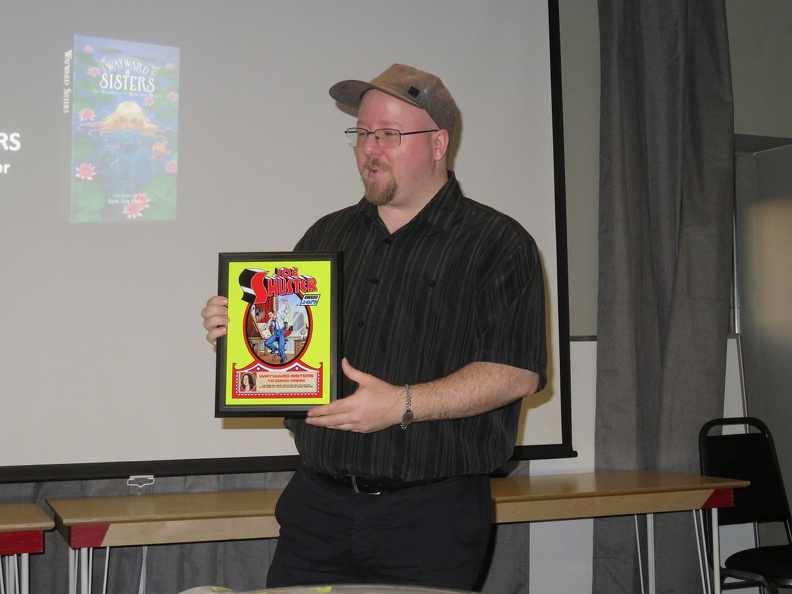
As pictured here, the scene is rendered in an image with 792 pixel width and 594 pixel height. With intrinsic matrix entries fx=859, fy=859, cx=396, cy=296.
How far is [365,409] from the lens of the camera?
168 cm

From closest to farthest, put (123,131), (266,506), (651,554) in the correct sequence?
(266,506) → (123,131) → (651,554)

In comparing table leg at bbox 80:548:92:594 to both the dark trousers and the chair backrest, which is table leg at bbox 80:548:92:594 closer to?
the dark trousers

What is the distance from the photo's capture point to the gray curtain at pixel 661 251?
360cm

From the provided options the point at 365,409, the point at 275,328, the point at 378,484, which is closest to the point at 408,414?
the point at 365,409

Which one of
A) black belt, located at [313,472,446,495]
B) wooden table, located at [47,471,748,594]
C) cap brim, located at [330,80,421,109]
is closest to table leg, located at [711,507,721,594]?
wooden table, located at [47,471,748,594]

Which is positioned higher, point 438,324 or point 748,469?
point 438,324

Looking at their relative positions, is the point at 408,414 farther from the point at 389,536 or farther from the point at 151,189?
the point at 151,189

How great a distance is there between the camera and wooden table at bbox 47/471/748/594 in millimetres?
2645

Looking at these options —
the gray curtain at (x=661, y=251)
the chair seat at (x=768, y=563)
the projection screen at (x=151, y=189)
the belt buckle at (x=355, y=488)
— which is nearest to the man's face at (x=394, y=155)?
the belt buckle at (x=355, y=488)

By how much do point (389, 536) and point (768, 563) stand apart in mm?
1975

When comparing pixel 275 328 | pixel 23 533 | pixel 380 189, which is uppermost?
pixel 380 189

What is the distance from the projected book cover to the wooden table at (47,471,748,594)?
1.02 m

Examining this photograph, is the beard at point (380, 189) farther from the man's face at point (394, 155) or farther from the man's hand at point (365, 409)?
the man's hand at point (365, 409)

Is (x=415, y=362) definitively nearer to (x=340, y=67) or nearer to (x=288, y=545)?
(x=288, y=545)
